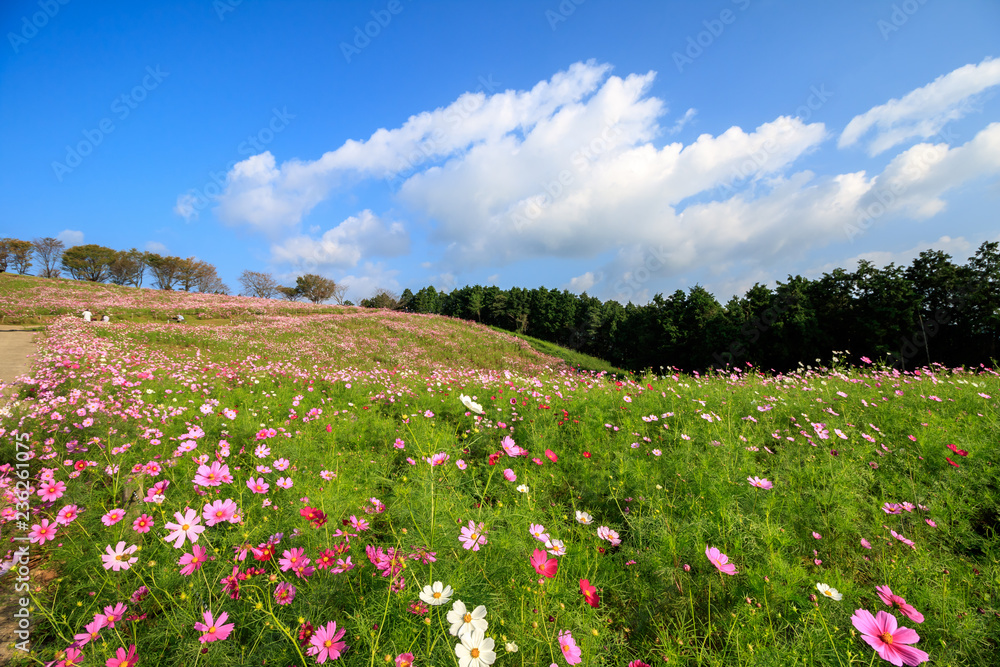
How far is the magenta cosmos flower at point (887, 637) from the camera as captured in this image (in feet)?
3.43

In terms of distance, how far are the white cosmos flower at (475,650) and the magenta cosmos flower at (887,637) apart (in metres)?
1.05

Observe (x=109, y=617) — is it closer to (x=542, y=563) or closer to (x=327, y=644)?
(x=327, y=644)

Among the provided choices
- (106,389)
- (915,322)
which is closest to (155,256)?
(106,389)

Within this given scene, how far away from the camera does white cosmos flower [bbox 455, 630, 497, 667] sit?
103 cm

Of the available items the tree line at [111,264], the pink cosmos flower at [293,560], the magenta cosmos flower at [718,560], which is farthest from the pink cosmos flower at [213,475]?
the tree line at [111,264]

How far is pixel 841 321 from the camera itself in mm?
23641

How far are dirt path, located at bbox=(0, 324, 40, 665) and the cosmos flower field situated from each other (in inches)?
4.0

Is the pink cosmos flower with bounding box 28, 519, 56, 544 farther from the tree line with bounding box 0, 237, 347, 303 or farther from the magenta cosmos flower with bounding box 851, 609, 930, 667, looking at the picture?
the tree line with bounding box 0, 237, 347, 303

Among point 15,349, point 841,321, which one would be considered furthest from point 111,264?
point 841,321

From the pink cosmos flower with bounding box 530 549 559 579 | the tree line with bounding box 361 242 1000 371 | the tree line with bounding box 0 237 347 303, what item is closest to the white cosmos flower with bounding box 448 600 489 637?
the pink cosmos flower with bounding box 530 549 559 579

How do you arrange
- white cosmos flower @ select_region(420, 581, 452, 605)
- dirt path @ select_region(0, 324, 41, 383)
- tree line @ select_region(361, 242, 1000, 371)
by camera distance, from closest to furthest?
white cosmos flower @ select_region(420, 581, 452, 605) → dirt path @ select_region(0, 324, 41, 383) → tree line @ select_region(361, 242, 1000, 371)

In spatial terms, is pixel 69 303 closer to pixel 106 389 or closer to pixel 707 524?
pixel 106 389
